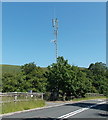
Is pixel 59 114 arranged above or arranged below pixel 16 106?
below

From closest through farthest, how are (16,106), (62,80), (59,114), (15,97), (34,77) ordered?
(59,114) < (16,106) < (15,97) < (62,80) < (34,77)

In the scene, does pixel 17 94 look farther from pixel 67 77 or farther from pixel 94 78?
pixel 94 78

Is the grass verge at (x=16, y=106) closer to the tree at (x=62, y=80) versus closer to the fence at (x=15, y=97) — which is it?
the fence at (x=15, y=97)

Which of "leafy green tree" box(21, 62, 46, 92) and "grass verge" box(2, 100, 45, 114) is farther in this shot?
"leafy green tree" box(21, 62, 46, 92)

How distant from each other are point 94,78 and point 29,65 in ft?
118

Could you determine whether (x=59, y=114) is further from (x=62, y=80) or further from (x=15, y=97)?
(x=62, y=80)

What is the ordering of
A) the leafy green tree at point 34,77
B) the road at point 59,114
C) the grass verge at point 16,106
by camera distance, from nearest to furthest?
the road at point 59,114
the grass verge at point 16,106
the leafy green tree at point 34,77

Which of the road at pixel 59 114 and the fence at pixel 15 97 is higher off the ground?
the fence at pixel 15 97

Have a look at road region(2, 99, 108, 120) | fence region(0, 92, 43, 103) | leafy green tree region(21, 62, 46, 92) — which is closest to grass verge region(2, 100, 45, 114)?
fence region(0, 92, 43, 103)

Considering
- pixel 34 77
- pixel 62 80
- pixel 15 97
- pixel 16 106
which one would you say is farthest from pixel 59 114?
pixel 34 77

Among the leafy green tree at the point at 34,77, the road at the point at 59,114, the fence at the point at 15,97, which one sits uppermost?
the leafy green tree at the point at 34,77

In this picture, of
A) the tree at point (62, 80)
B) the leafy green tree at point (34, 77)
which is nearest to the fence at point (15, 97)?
the tree at point (62, 80)

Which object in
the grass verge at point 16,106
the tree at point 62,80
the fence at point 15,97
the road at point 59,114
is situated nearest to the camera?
the road at point 59,114

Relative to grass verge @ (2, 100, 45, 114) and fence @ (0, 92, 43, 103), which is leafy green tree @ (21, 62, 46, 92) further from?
grass verge @ (2, 100, 45, 114)
